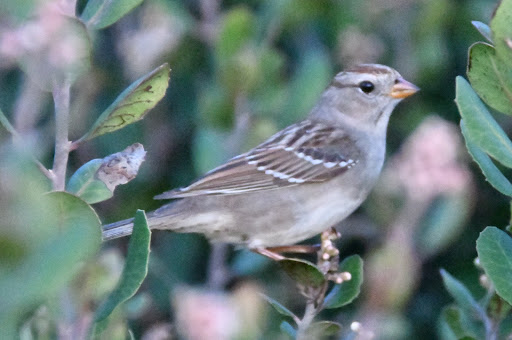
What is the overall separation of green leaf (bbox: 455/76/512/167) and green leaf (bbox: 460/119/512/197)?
3cm

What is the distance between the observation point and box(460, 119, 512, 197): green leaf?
226 cm

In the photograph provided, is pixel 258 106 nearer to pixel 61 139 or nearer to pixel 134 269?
pixel 61 139

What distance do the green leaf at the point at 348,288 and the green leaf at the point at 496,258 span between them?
0.43m

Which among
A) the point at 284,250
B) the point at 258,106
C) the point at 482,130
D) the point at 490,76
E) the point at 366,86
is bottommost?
the point at 284,250

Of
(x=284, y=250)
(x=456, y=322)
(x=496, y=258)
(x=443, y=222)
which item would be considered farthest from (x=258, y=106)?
→ (x=496, y=258)

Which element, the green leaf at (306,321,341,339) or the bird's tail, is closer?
the green leaf at (306,321,341,339)

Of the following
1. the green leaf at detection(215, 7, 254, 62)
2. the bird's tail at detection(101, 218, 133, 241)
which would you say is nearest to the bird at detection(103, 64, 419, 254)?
the bird's tail at detection(101, 218, 133, 241)

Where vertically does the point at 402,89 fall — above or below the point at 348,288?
below

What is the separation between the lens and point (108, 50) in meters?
4.66

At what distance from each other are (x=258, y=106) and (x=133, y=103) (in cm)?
171

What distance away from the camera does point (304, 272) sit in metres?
2.61

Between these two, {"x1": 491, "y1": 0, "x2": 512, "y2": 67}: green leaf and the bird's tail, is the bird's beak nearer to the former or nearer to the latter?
the bird's tail

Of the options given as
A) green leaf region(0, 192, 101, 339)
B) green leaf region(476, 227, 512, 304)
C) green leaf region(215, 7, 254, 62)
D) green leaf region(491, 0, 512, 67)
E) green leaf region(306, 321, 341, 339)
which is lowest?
green leaf region(306, 321, 341, 339)

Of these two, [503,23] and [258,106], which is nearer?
[503,23]
